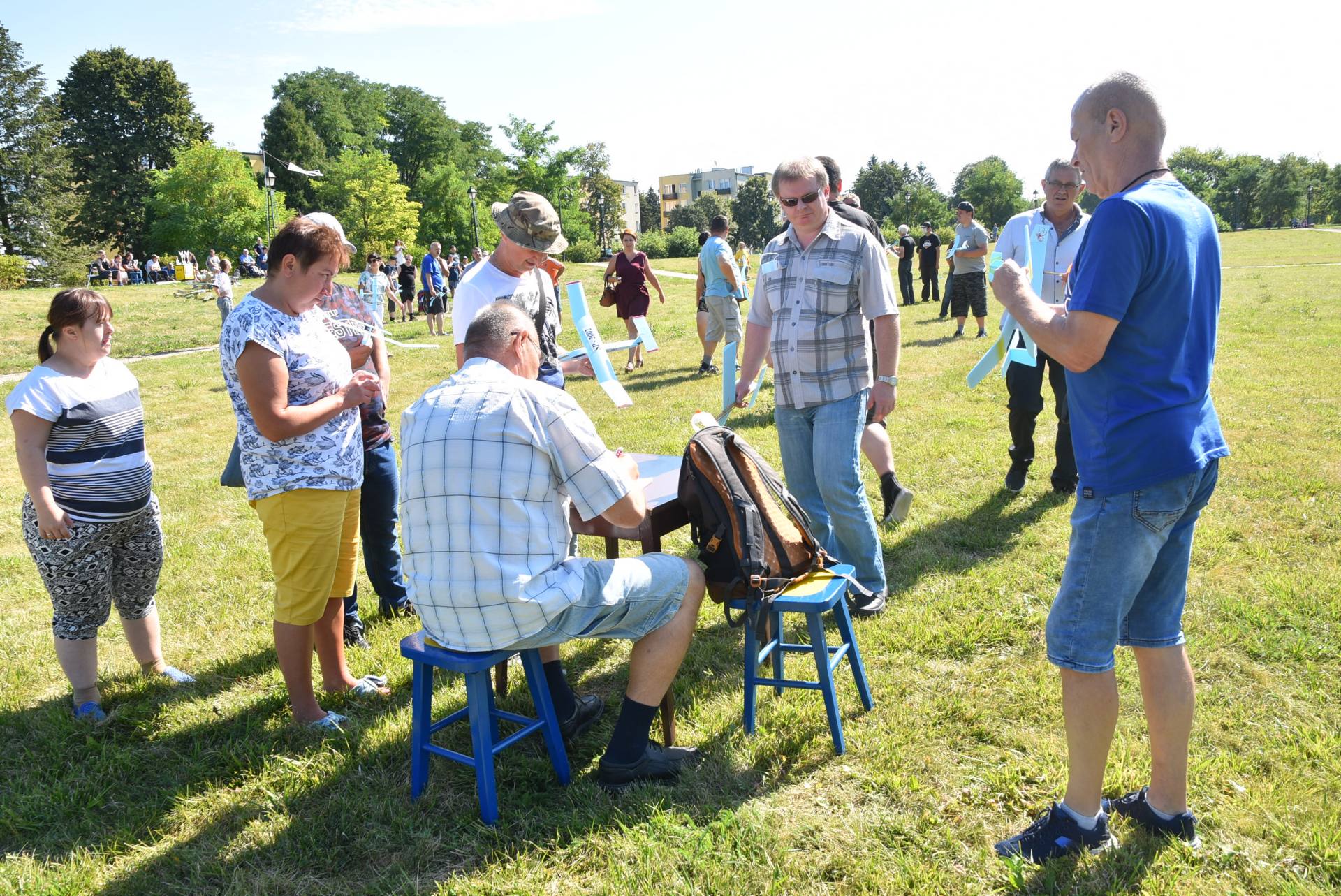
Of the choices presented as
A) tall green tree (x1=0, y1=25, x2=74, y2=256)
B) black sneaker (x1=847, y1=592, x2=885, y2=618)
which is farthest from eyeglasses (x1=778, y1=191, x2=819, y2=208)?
tall green tree (x1=0, y1=25, x2=74, y2=256)

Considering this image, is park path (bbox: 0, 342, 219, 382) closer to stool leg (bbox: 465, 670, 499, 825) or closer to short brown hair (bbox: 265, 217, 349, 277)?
short brown hair (bbox: 265, 217, 349, 277)

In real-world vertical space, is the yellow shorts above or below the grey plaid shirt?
below

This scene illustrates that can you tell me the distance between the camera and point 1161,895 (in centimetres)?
230

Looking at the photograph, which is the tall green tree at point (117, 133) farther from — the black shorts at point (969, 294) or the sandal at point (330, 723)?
the sandal at point (330, 723)

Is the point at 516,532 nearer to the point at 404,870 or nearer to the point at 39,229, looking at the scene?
the point at 404,870

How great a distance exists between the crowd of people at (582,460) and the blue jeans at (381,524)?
0.04ft

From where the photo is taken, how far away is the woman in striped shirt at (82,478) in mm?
3373

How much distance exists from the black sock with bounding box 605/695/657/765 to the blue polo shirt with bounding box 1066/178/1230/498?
5.20ft

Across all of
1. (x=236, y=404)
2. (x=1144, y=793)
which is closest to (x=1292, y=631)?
(x=1144, y=793)

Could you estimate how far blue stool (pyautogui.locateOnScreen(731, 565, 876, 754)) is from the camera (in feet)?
9.82

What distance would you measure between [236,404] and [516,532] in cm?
145

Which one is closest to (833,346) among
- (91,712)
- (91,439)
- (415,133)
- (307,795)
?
(307,795)

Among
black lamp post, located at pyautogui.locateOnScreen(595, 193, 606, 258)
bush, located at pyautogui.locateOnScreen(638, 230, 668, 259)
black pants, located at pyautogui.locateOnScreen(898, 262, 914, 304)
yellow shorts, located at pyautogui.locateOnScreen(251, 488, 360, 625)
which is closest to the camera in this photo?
yellow shorts, located at pyautogui.locateOnScreen(251, 488, 360, 625)

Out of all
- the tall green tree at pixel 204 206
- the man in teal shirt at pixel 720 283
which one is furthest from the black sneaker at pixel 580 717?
the tall green tree at pixel 204 206
